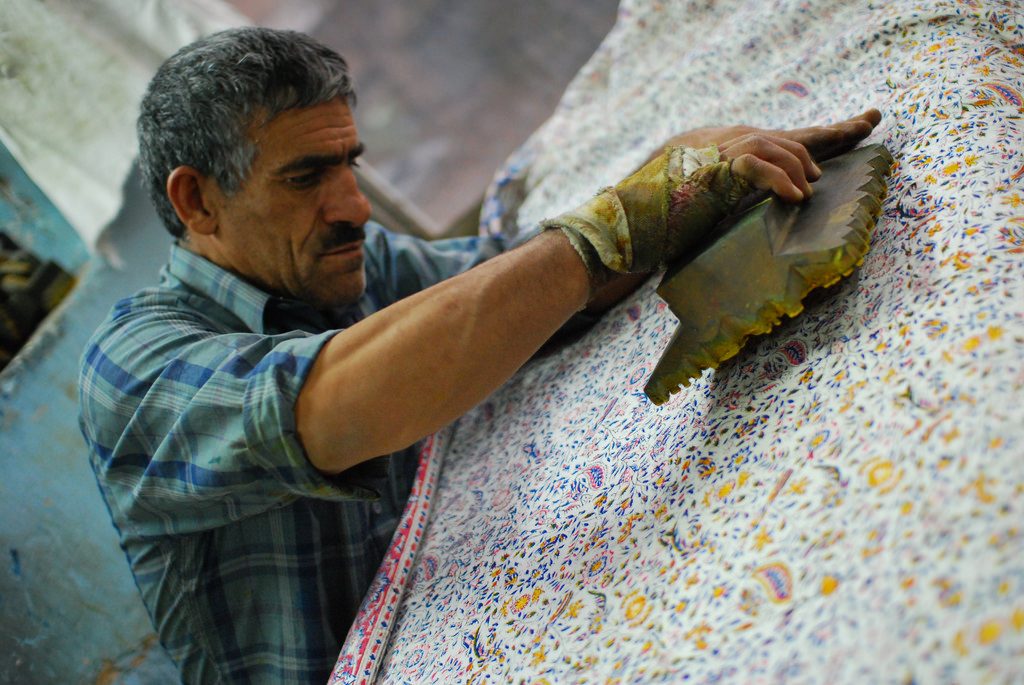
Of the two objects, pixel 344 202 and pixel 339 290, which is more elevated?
pixel 344 202

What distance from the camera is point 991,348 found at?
63 centimetres

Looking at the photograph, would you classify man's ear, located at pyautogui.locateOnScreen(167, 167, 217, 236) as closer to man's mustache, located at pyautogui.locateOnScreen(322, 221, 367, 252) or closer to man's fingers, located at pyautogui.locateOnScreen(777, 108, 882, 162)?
man's mustache, located at pyautogui.locateOnScreen(322, 221, 367, 252)

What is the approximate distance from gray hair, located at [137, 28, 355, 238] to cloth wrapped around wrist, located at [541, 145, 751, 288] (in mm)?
575

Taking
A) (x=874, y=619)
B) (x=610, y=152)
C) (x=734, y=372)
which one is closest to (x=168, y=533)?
(x=734, y=372)

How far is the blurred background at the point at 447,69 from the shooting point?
9.88 ft

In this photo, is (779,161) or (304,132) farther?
(304,132)

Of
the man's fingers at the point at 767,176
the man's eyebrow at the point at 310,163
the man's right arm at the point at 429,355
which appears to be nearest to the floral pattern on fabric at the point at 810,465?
the man's fingers at the point at 767,176

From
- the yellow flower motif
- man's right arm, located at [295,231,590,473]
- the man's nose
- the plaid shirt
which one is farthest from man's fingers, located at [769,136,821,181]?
the man's nose

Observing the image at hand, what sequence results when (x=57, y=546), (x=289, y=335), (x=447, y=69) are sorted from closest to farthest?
(x=289, y=335)
(x=57, y=546)
(x=447, y=69)

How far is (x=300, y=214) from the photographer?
125 cm

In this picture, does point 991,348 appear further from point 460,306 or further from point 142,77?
point 142,77

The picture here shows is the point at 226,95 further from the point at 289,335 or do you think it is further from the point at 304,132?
the point at 289,335

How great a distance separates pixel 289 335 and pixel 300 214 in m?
0.35

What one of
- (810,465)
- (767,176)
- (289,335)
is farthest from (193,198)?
(810,465)
